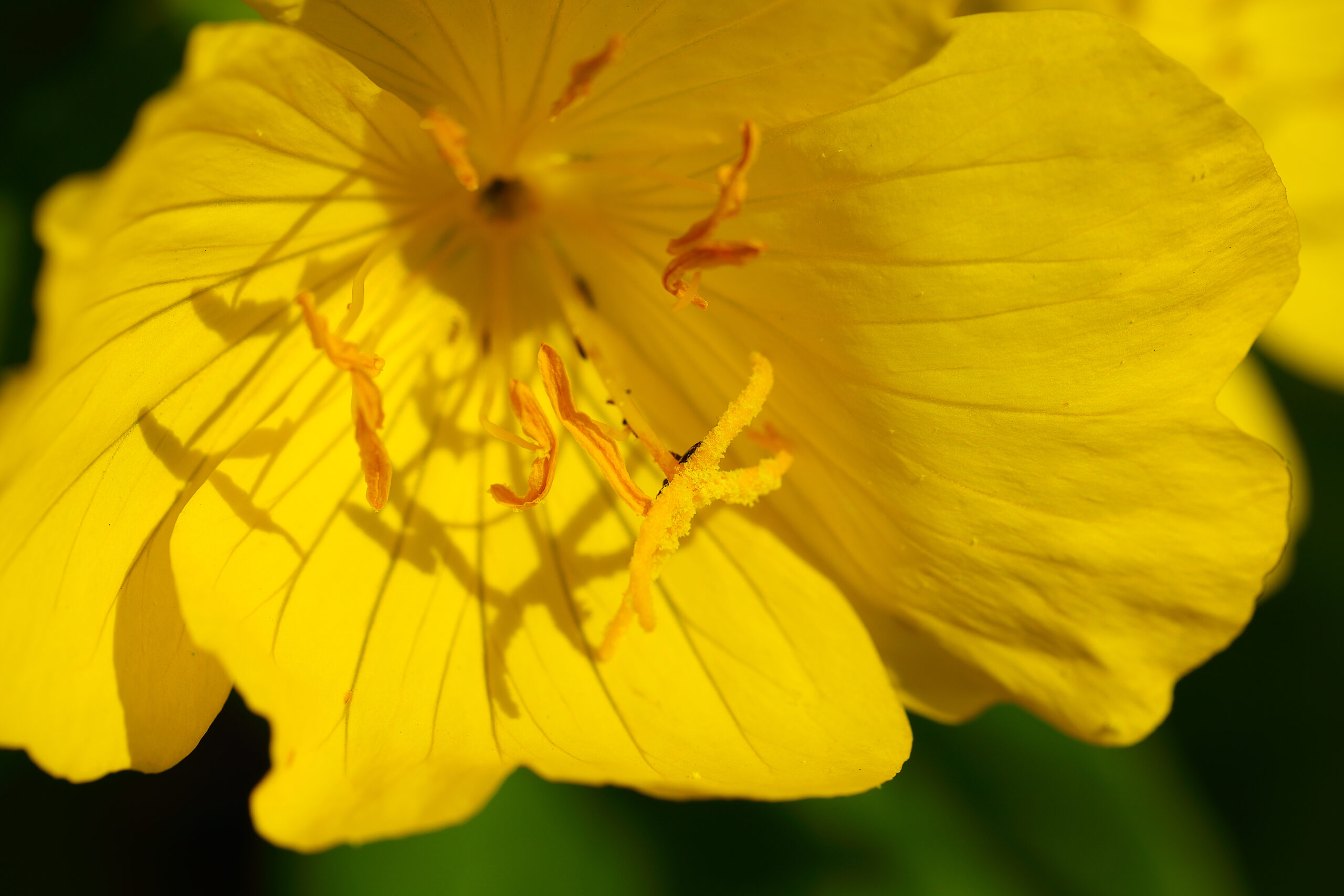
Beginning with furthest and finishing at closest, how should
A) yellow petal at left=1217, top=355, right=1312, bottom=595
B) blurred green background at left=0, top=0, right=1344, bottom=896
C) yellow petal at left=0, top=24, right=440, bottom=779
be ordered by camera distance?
yellow petal at left=1217, top=355, right=1312, bottom=595 < blurred green background at left=0, top=0, right=1344, bottom=896 < yellow petal at left=0, top=24, right=440, bottom=779

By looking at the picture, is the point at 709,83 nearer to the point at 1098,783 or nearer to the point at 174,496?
the point at 174,496

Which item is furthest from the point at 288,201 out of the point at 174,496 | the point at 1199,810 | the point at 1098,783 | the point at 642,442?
the point at 1199,810

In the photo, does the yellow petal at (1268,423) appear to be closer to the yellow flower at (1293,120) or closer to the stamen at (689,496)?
the yellow flower at (1293,120)

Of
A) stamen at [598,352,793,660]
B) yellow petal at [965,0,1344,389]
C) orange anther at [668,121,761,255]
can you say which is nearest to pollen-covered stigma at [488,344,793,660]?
stamen at [598,352,793,660]

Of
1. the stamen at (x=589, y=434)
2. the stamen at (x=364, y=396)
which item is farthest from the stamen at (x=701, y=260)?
the stamen at (x=364, y=396)

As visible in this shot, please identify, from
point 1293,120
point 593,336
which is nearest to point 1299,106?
point 1293,120

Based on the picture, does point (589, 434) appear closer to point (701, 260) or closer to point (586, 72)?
point (701, 260)

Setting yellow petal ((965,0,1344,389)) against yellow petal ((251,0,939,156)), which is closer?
yellow petal ((251,0,939,156))

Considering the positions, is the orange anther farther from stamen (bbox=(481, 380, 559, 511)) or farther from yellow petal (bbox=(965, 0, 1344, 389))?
yellow petal (bbox=(965, 0, 1344, 389))
